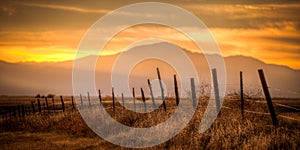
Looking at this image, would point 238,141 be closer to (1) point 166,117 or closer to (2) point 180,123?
(2) point 180,123

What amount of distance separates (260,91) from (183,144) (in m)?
10.1

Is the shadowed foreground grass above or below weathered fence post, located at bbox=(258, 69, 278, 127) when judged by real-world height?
below

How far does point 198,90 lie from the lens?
21109 mm

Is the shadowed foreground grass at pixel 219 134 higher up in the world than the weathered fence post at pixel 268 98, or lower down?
lower down

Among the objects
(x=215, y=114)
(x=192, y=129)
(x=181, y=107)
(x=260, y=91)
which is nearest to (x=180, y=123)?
(x=192, y=129)

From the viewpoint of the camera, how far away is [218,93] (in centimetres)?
1666

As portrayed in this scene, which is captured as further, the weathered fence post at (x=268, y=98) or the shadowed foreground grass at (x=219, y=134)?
the weathered fence post at (x=268, y=98)

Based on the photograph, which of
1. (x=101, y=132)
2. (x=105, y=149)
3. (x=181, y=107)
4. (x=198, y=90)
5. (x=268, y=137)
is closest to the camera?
(x=268, y=137)

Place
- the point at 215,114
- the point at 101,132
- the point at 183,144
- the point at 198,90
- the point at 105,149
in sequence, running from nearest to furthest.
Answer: the point at 183,144
the point at 105,149
the point at 215,114
the point at 101,132
the point at 198,90

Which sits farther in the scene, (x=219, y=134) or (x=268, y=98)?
(x=268, y=98)

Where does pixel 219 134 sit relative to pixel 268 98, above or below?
below

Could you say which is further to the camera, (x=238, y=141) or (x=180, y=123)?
(x=180, y=123)

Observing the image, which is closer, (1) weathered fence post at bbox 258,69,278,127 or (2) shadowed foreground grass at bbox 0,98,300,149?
(2) shadowed foreground grass at bbox 0,98,300,149

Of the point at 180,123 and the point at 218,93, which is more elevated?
the point at 218,93
